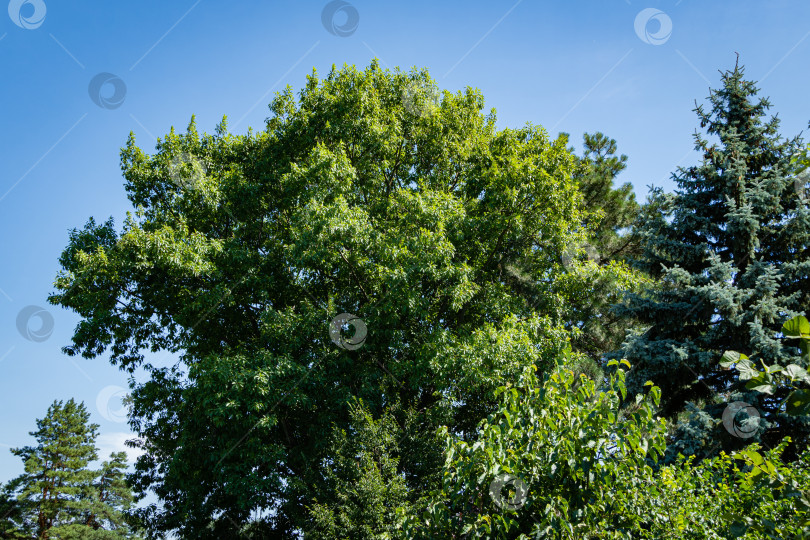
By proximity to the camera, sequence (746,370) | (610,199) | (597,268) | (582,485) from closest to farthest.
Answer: (746,370)
(582,485)
(597,268)
(610,199)

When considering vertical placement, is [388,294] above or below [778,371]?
above

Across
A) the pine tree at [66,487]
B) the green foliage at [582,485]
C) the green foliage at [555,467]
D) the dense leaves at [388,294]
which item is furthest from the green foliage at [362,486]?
the pine tree at [66,487]

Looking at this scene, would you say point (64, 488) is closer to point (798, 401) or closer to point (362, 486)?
point (362, 486)

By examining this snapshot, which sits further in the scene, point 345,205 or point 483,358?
Result: point 345,205

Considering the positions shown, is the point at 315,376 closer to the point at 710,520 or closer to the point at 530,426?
the point at 530,426

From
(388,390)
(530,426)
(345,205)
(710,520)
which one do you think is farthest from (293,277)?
(710,520)

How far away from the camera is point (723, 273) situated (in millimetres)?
10312

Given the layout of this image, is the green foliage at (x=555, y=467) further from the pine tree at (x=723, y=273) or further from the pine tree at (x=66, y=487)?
the pine tree at (x=66, y=487)

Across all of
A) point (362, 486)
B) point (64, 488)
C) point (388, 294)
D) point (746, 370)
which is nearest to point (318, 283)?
point (388, 294)

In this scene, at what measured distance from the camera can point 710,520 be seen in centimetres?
506

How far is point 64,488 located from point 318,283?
25.5m

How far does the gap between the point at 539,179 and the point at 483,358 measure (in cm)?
540

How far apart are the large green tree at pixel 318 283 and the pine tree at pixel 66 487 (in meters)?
18.1

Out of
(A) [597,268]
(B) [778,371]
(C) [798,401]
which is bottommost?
(C) [798,401]
